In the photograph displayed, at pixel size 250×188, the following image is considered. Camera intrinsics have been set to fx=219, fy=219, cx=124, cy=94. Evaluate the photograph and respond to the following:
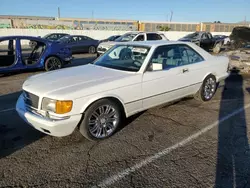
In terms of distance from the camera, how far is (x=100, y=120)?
3.40m

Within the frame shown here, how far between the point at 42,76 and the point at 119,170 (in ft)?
7.06

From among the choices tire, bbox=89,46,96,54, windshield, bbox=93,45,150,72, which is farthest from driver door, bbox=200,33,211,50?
windshield, bbox=93,45,150,72

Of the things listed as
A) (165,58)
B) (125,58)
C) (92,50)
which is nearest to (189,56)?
(165,58)

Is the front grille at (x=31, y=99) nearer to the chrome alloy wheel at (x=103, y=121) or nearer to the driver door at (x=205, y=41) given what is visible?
the chrome alloy wheel at (x=103, y=121)

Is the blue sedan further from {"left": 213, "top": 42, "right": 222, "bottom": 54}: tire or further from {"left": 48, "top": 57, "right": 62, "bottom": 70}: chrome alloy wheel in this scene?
{"left": 213, "top": 42, "right": 222, "bottom": 54}: tire

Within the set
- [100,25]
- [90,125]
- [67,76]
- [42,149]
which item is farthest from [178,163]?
[100,25]

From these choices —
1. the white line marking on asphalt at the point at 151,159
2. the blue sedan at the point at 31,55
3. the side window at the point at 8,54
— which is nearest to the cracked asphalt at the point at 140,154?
the white line marking on asphalt at the point at 151,159

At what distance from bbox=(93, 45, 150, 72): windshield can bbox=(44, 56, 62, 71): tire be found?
477 centimetres

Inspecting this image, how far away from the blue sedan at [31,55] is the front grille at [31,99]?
5.12 meters

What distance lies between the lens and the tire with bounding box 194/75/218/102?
5.01 m

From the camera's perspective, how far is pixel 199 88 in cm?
494

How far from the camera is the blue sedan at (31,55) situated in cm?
785

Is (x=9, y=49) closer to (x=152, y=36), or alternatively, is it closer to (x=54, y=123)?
(x=54, y=123)

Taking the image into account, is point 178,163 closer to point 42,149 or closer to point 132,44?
point 42,149
